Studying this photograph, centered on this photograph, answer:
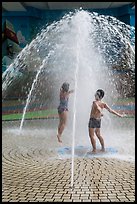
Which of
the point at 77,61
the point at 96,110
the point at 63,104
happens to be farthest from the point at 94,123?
the point at 77,61

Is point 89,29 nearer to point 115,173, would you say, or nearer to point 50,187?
point 115,173

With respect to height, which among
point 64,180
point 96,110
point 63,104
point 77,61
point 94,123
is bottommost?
point 64,180

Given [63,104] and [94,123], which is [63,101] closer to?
[63,104]

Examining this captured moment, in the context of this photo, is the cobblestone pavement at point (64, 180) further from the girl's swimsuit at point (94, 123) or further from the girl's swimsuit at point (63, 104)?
the girl's swimsuit at point (63, 104)

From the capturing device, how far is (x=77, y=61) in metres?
7.21

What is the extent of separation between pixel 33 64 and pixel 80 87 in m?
14.6

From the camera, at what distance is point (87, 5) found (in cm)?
2459

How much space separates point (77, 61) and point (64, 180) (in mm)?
3260

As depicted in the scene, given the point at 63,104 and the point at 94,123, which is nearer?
the point at 94,123

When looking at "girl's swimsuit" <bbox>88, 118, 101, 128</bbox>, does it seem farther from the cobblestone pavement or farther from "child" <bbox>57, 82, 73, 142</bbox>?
"child" <bbox>57, 82, 73, 142</bbox>

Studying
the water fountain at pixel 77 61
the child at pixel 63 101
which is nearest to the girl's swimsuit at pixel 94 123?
the water fountain at pixel 77 61

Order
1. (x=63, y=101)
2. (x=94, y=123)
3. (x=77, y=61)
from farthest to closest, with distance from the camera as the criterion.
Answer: (x=77, y=61), (x=63, y=101), (x=94, y=123)

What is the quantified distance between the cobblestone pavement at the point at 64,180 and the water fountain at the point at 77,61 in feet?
0.97

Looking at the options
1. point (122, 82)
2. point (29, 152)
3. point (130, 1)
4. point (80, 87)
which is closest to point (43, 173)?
point (29, 152)
